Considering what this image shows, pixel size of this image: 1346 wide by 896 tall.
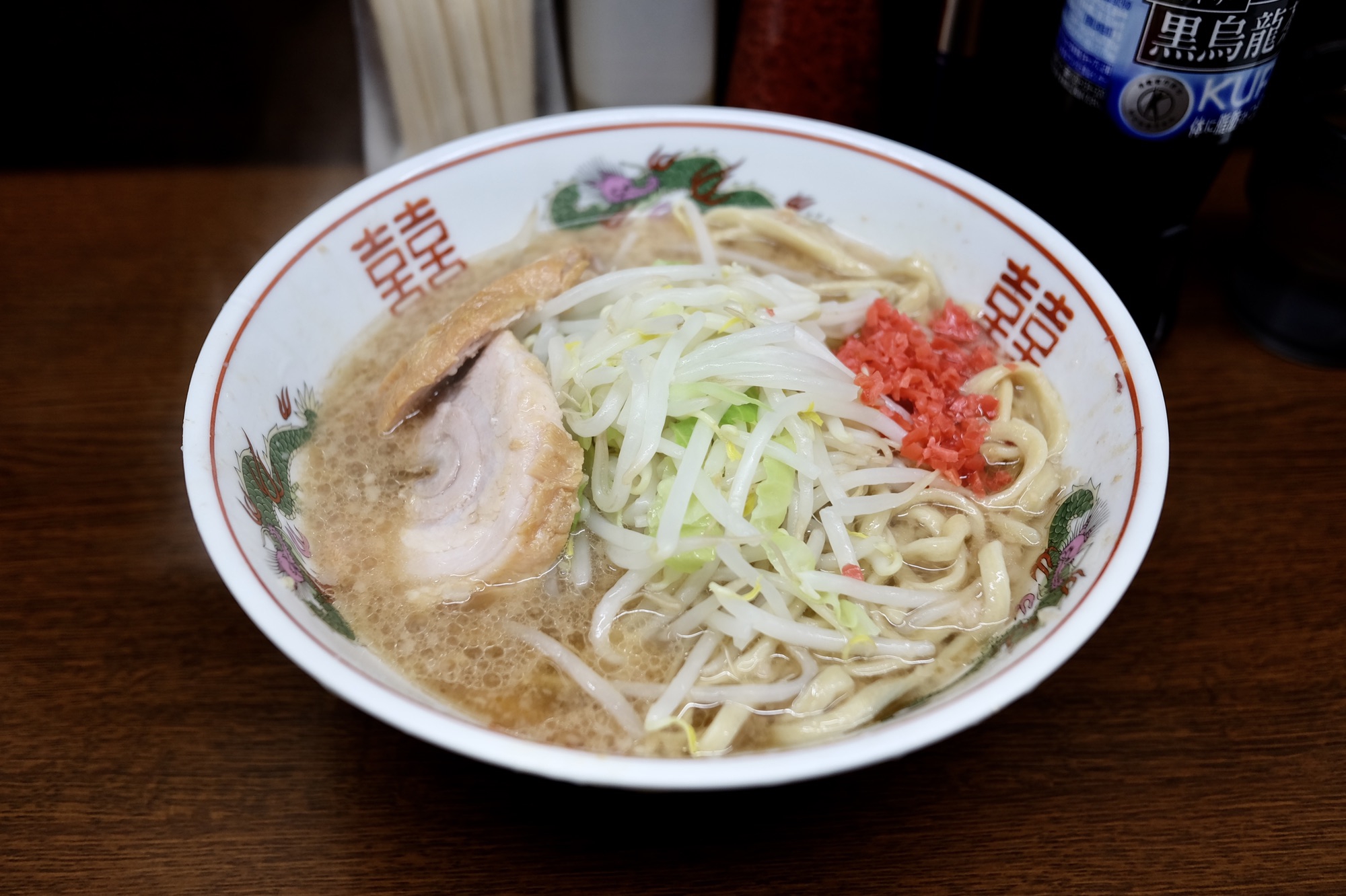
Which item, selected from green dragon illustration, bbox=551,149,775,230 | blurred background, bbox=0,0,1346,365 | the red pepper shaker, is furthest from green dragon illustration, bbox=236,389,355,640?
the red pepper shaker

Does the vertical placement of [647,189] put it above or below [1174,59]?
below

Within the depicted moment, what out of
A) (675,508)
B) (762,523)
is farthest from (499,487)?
(762,523)

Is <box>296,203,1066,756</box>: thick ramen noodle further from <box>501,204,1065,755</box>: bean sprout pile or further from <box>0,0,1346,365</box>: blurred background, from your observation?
<box>0,0,1346,365</box>: blurred background

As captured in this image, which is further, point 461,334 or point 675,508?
point 461,334

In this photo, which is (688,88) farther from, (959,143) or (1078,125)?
(1078,125)

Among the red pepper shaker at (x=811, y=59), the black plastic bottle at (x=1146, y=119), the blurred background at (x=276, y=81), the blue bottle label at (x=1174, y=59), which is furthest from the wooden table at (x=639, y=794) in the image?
the red pepper shaker at (x=811, y=59)

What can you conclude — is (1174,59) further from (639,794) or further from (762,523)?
(639,794)
